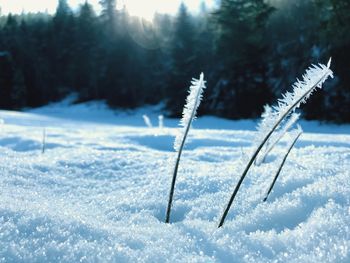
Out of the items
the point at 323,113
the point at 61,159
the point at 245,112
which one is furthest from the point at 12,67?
the point at 61,159

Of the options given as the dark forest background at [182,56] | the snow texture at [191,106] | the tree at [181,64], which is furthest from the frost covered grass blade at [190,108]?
the tree at [181,64]

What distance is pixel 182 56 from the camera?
95.4 feet

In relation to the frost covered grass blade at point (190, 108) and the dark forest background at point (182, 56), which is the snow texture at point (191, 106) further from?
the dark forest background at point (182, 56)

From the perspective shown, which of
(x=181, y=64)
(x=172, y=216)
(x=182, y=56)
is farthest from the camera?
(x=182, y=56)

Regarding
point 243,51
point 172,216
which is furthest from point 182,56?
point 172,216

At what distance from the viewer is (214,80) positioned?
27141 mm

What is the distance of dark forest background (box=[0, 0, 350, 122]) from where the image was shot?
19.8 m

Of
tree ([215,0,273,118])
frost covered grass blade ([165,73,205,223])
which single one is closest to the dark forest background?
tree ([215,0,273,118])

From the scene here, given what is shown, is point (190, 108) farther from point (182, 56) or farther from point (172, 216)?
point (182, 56)

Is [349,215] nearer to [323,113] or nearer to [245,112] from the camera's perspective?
[323,113]

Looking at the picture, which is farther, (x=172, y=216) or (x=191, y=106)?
(x=172, y=216)

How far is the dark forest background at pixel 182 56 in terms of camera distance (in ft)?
64.8

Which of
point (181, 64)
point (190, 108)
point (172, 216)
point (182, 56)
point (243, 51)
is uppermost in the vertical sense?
point (182, 56)

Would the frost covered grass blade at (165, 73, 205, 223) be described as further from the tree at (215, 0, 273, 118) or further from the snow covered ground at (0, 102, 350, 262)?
the tree at (215, 0, 273, 118)
